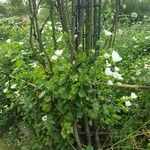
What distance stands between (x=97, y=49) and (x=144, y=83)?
48 cm

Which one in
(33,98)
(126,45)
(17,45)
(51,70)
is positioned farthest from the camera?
(126,45)

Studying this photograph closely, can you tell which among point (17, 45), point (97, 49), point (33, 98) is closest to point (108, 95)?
point (97, 49)

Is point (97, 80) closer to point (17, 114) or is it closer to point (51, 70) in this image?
point (51, 70)

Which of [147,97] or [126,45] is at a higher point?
[147,97]

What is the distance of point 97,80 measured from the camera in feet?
10.7

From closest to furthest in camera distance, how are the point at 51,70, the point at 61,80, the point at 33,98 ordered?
the point at 61,80 < the point at 51,70 < the point at 33,98

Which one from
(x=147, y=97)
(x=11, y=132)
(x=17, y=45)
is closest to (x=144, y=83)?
(x=147, y=97)

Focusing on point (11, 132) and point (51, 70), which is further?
point (11, 132)

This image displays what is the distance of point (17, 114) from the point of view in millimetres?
4875

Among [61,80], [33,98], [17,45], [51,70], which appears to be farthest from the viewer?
[17,45]

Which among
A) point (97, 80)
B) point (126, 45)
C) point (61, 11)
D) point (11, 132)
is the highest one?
point (61, 11)

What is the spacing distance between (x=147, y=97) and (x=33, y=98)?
94 centimetres

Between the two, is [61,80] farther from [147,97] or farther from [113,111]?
[147,97]

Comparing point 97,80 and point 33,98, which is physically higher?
point 97,80
